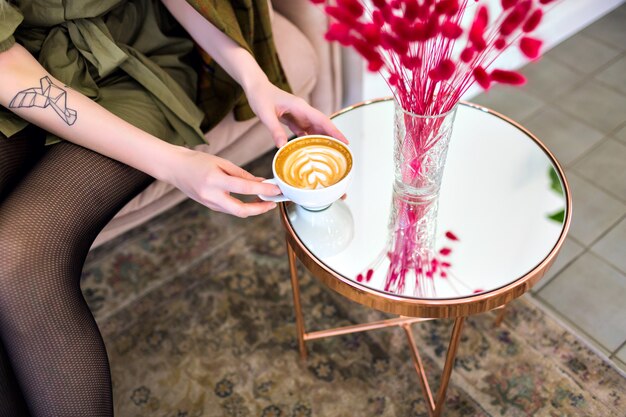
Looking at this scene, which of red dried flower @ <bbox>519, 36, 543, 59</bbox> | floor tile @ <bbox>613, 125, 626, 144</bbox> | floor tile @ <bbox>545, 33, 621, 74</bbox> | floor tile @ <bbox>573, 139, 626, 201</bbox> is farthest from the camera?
floor tile @ <bbox>545, 33, 621, 74</bbox>

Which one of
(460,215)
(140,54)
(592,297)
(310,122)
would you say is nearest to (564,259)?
(592,297)

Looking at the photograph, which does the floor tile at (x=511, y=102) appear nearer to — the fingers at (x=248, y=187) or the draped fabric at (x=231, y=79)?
the draped fabric at (x=231, y=79)

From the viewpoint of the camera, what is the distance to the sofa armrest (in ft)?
4.37

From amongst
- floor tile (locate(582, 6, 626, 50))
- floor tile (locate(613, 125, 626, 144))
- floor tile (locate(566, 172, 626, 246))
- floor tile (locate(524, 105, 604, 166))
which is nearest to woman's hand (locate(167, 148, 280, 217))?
floor tile (locate(566, 172, 626, 246))

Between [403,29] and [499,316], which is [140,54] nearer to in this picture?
[403,29]

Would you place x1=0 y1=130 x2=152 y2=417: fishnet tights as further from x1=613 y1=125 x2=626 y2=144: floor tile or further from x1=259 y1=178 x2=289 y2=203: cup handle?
x1=613 y1=125 x2=626 y2=144: floor tile

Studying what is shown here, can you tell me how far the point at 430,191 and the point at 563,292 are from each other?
20.0 inches

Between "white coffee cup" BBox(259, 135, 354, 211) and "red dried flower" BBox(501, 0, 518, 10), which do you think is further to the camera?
"white coffee cup" BBox(259, 135, 354, 211)

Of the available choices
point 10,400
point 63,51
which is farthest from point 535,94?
point 10,400

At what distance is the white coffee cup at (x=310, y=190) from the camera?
827 mm

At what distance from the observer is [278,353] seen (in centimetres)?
121

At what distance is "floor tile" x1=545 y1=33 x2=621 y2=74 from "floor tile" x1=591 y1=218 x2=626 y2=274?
2.16 ft

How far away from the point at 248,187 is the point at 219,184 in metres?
0.04

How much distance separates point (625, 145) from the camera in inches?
61.7
